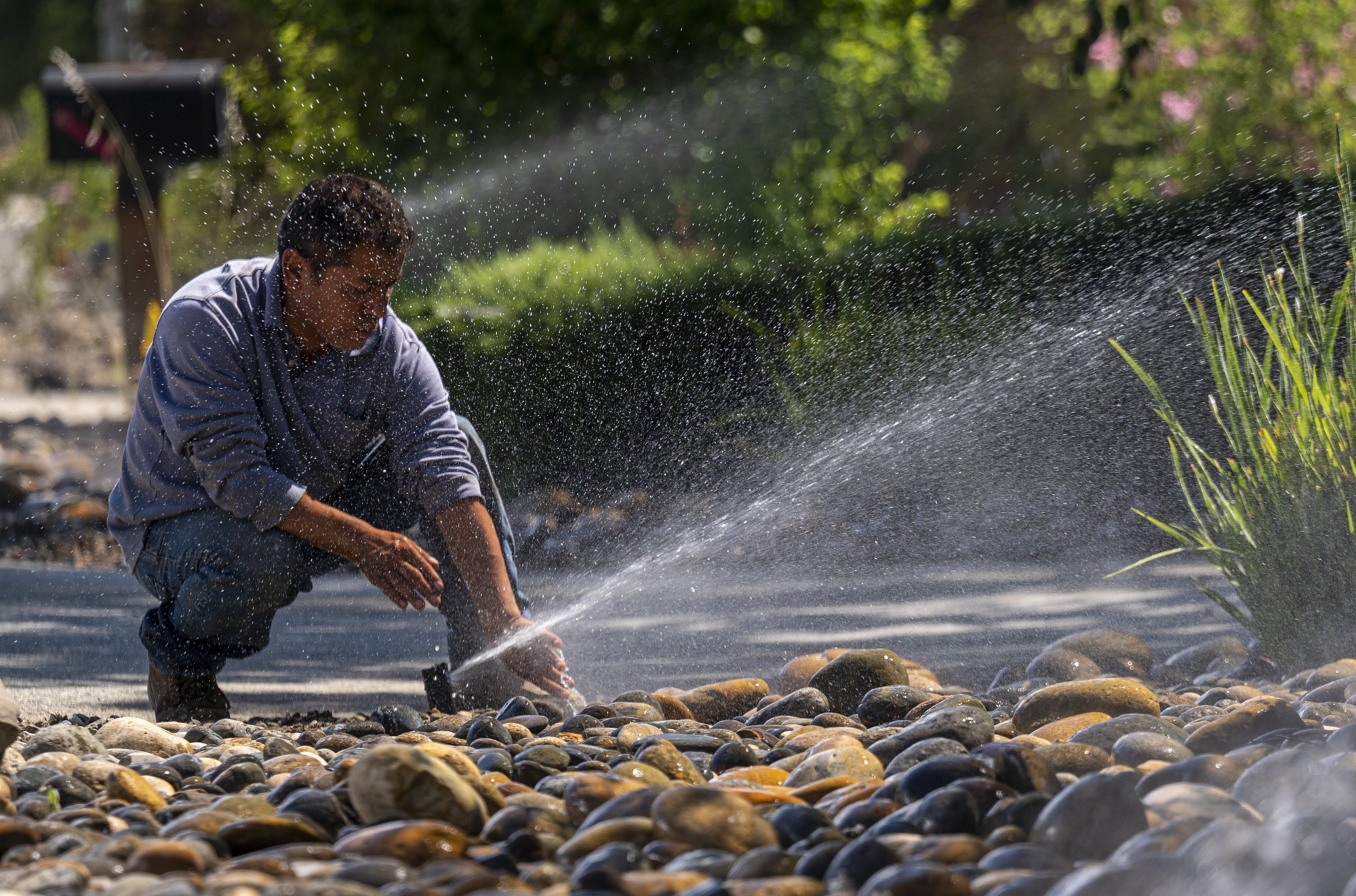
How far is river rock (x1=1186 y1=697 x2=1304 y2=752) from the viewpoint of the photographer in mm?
2295

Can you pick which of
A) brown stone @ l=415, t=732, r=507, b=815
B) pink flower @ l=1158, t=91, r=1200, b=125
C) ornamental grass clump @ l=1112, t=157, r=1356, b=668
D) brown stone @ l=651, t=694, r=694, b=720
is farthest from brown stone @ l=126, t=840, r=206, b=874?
pink flower @ l=1158, t=91, r=1200, b=125

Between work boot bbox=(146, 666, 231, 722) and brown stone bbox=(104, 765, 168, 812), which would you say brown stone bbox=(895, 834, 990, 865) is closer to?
brown stone bbox=(104, 765, 168, 812)

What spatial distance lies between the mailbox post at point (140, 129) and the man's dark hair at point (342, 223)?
5.48 meters

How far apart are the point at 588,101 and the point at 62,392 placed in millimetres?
7641

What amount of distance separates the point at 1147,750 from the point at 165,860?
1461 mm

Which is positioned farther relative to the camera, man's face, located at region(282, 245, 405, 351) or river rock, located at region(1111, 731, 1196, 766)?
man's face, located at region(282, 245, 405, 351)

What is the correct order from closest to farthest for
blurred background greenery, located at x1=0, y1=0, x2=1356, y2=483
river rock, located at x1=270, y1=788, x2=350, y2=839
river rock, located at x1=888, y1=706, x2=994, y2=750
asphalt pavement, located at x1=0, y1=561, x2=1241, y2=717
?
river rock, located at x1=270, y1=788, x2=350, y2=839
river rock, located at x1=888, y1=706, x2=994, y2=750
asphalt pavement, located at x1=0, y1=561, x2=1241, y2=717
blurred background greenery, located at x1=0, y1=0, x2=1356, y2=483

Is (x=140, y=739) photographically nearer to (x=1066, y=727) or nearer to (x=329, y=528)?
(x=329, y=528)

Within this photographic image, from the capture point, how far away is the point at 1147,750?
7.25 feet

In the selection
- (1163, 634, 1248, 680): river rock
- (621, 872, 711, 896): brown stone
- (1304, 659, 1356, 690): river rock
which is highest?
(621, 872, 711, 896): brown stone

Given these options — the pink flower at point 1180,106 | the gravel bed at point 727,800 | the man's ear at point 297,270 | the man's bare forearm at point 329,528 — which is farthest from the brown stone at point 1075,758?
the pink flower at point 1180,106

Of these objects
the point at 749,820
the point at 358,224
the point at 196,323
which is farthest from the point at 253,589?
the point at 749,820

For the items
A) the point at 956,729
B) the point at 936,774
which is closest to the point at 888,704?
the point at 956,729

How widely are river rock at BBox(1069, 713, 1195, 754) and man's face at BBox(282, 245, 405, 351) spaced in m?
1.63
